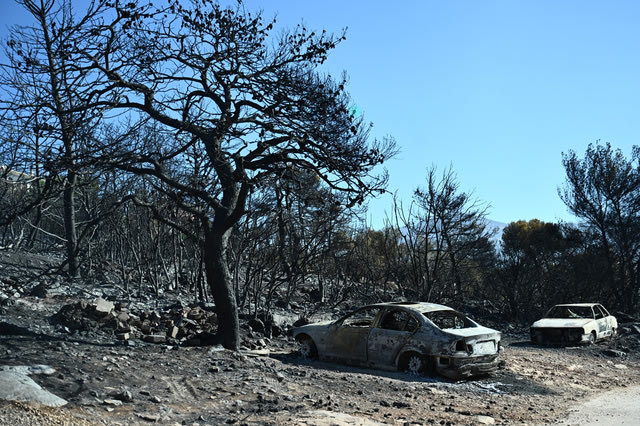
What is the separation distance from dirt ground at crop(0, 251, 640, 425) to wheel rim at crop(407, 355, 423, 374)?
24 cm

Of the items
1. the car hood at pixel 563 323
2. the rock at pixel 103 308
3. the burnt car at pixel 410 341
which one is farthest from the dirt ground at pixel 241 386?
the car hood at pixel 563 323

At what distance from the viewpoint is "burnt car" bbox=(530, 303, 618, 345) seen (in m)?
18.1

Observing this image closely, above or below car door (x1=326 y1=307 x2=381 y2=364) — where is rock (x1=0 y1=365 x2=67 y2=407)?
below

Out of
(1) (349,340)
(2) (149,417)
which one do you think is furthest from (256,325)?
(2) (149,417)

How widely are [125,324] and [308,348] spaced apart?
4.04 metres

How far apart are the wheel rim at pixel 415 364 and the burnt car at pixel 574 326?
9.03 meters

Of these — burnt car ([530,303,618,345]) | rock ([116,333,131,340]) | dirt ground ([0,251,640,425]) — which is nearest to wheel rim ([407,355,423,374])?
dirt ground ([0,251,640,425])

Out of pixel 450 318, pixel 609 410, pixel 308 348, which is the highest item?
pixel 450 318

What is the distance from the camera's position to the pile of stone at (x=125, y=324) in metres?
11.7

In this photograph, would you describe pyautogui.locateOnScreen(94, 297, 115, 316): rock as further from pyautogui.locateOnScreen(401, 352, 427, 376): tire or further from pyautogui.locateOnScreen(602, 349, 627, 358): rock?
pyautogui.locateOnScreen(602, 349, 627, 358): rock

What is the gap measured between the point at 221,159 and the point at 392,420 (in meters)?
6.15

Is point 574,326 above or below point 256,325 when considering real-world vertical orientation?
above

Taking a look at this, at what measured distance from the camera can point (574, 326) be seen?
1805cm

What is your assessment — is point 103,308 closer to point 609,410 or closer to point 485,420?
point 485,420
